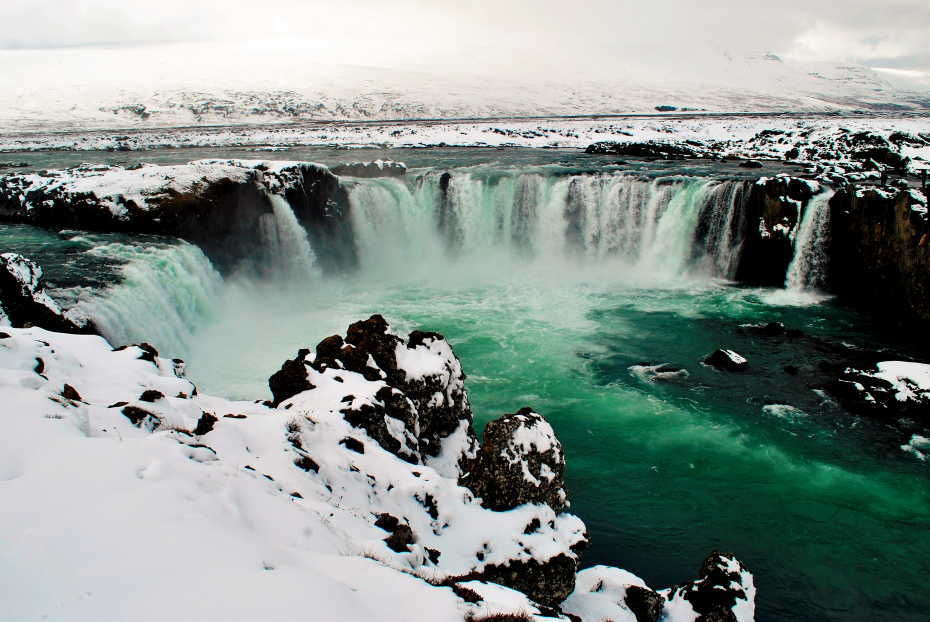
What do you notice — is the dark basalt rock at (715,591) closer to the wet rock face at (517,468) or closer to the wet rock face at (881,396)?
the wet rock face at (517,468)

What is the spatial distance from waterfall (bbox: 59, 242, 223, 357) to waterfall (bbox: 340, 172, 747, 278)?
1066 cm

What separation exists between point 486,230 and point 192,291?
665 inches

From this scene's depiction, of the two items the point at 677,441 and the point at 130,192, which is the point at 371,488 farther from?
the point at 130,192

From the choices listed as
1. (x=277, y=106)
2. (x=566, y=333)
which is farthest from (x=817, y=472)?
(x=277, y=106)

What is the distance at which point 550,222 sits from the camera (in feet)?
104

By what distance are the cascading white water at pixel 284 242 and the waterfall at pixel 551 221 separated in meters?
3.98

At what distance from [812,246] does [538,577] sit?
23565 mm

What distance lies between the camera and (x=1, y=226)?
2352 cm

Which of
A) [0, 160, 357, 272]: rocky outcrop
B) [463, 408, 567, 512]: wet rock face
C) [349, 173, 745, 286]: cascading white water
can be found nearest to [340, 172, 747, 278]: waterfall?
[349, 173, 745, 286]: cascading white water

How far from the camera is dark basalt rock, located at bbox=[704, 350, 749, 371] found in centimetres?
1834

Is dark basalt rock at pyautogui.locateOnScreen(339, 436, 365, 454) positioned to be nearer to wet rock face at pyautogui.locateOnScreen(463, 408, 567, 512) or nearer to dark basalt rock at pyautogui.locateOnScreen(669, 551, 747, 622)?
wet rock face at pyautogui.locateOnScreen(463, 408, 567, 512)

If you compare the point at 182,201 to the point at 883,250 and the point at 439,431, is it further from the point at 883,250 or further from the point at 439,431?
the point at 883,250

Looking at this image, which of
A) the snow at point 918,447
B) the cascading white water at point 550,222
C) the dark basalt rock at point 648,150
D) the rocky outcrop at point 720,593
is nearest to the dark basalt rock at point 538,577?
the rocky outcrop at point 720,593

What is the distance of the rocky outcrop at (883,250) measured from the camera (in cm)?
2152
